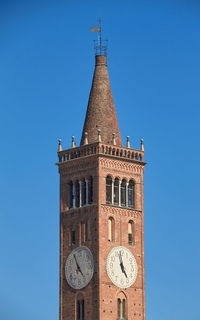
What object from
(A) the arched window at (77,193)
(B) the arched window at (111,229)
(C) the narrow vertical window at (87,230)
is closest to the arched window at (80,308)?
(C) the narrow vertical window at (87,230)

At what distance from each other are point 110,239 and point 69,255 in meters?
3.77

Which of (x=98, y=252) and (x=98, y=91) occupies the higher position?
(x=98, y=91)

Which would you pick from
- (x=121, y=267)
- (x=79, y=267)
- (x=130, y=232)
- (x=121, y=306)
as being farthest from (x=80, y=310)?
(x=130, y=232)

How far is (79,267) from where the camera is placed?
111 meters

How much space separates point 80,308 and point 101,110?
16625 millimetres

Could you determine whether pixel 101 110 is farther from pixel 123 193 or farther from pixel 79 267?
pixel 79 267

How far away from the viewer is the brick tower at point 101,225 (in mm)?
109625

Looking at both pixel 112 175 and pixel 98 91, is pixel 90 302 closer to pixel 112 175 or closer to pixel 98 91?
pixel 112 175

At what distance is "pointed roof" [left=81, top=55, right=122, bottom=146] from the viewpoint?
11400 cm

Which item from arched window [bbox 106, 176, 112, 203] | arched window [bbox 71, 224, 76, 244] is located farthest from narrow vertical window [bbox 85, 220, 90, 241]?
arched window [bbox 106, 176, 112, 203]

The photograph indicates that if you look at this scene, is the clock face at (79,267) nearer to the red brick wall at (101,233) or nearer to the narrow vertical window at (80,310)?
the red brick wall at (101,233)

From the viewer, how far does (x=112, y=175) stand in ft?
367

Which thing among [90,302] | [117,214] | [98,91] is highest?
[98,91]

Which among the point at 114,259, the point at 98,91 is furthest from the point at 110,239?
the point at 98,91
